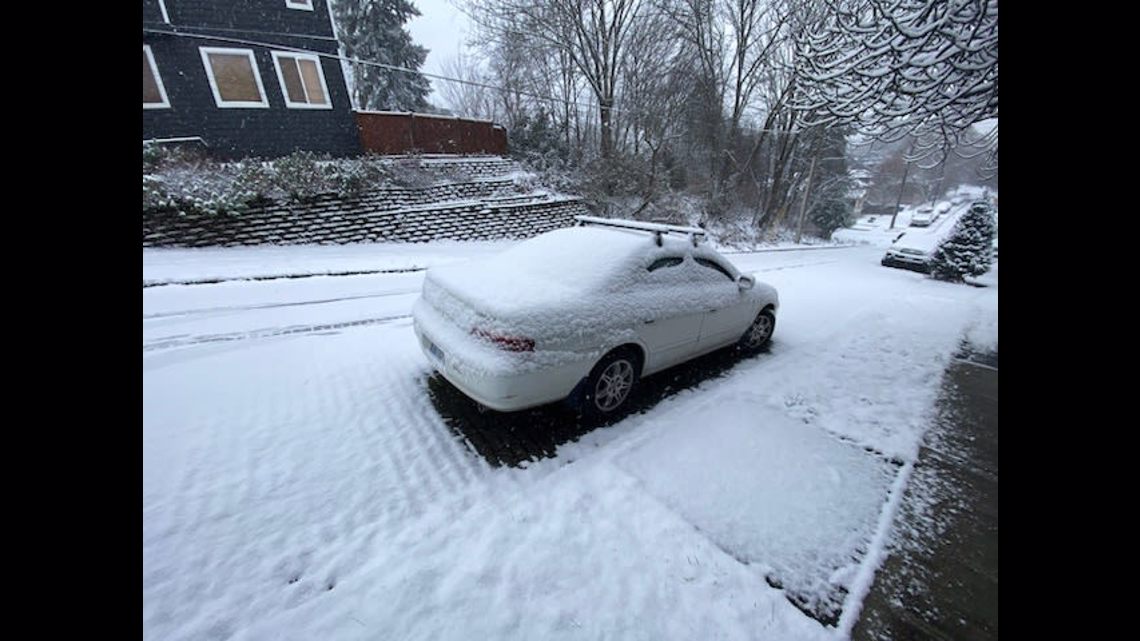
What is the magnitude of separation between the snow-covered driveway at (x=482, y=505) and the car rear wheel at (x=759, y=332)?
58 cm

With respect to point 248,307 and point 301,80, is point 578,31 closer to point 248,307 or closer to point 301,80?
point 301,80

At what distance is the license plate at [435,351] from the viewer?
3529mm

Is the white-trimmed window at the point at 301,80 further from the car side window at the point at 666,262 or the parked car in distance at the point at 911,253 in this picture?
the parked car in distance at the point at 911,253

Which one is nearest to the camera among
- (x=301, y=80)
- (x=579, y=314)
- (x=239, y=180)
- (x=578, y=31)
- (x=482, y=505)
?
(x=482, y=505)

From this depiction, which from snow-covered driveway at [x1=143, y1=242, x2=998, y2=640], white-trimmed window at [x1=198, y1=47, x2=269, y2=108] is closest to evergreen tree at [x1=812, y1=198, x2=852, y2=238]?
snow-covered driveway at [x1=143, y1=242, x2=998, y2=640]

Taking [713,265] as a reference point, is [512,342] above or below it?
below

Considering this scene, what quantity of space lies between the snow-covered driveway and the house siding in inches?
429

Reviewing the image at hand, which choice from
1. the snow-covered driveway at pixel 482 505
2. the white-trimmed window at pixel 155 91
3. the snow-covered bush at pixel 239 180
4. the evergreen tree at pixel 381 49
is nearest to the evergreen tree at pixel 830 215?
the evergreen tree at pixel 381 49

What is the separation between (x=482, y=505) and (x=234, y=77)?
16.1 m

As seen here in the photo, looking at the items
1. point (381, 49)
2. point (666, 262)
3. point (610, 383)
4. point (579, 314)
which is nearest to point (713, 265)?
point (666, 262)

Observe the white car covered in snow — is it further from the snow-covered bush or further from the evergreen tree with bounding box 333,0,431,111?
the evergreen tree with bounding box 333,0,431,111

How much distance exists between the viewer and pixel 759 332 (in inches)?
216

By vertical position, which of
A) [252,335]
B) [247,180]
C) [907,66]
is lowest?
[252,335]
